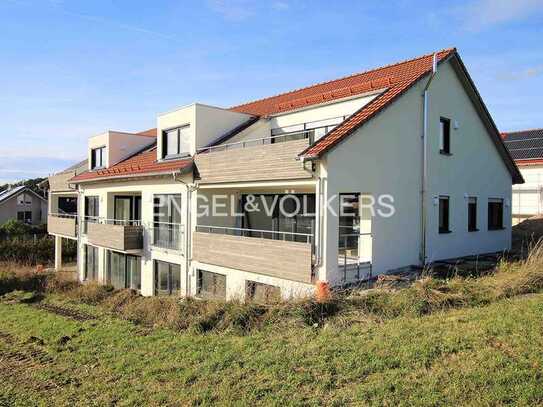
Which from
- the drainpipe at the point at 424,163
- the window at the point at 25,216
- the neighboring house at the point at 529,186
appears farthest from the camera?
the window at the point at 25,216

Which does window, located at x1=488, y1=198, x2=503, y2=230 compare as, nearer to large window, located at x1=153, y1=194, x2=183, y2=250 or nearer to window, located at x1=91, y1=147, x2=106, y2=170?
large window, located at x1=153, y1=194, x2=183, y2=250

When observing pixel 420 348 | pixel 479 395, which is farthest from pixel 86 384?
pixel 479 395

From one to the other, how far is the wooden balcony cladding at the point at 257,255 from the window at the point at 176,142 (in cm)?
405

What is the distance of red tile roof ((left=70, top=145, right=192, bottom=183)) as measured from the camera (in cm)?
1678

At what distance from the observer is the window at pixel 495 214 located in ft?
59.7

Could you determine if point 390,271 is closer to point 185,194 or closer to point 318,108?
point 318,108

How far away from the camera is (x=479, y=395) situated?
5074mm

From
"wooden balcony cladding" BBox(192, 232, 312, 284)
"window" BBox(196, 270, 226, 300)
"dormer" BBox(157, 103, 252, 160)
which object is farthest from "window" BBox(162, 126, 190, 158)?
"window" BBox(196, 270, 226, 300)

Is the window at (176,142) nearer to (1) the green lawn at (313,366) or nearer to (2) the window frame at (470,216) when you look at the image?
(1) the green lawn at (313,366)

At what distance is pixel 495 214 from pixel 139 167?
Result: 15659 mm

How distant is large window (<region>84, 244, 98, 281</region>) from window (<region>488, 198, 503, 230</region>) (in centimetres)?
1985

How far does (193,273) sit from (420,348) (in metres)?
11.4

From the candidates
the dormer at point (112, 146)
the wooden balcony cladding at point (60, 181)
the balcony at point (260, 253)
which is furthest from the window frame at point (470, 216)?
the wooden balcony cladding at point (60, 181)

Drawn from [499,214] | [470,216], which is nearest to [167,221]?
[470,216]
